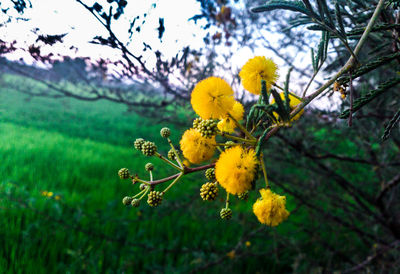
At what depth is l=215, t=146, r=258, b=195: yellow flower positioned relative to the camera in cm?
51

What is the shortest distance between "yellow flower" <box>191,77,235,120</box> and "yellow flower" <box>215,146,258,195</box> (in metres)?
0.08

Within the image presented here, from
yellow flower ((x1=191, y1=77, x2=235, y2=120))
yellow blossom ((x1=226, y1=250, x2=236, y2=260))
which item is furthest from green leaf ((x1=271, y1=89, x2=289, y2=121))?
yellow blossom ((x1=226, y1=250, x2=236, y2=260))

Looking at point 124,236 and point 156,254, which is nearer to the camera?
point 156,254

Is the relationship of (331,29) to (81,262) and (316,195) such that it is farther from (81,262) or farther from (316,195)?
(316,195)

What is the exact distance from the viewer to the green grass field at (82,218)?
1525 mm

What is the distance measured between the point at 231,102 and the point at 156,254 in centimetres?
235

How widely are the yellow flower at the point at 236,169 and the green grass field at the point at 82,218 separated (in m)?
0.93

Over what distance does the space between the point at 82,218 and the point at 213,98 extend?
253cm

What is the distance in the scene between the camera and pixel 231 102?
55 cm

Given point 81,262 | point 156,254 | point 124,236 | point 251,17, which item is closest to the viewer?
point 81,262

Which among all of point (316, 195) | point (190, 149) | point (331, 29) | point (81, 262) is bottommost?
point (316, 195)

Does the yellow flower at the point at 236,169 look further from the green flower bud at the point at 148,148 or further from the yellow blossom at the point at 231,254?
the yellow blossom at the point at 231,254

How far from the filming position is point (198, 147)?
56cm

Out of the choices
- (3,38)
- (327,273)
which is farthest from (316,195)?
(3,38)
